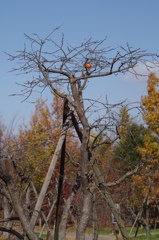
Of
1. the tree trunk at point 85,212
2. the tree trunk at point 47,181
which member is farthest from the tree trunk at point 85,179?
the tree trunk at point 47,181

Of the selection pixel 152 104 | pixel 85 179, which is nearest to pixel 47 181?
pixel 85 179

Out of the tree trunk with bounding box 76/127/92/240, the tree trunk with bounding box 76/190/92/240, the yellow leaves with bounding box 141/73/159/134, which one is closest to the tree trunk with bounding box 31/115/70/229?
the tree trunk with bounding box 76/127/92/240

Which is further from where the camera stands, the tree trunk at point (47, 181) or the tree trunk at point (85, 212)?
the tree trunk at point (85, 212)

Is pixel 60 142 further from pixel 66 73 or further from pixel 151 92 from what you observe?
pixel 151 92

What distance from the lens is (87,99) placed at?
4305 millimetres

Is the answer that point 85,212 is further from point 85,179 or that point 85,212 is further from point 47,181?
point 47,181

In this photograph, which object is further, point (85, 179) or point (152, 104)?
point (152, 104)

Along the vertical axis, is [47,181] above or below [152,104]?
below

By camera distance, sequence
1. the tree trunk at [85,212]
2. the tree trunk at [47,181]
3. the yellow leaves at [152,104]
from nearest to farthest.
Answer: the tree trunk at [47,181] < the tree trunk at [85,212] < the yellow leaves at [152,104]

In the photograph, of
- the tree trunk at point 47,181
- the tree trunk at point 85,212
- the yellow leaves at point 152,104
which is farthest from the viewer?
the yellow leaves at point 152,104

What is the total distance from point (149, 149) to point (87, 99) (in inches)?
766

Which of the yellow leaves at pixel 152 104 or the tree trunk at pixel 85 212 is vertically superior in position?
the yellow leaves at pixel 152 104

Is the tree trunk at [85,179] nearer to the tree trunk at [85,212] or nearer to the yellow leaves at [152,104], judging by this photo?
the tree trunk at [85,212]

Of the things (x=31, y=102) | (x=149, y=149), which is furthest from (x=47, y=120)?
(x=31, y=102)
